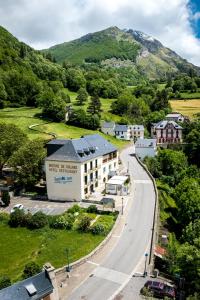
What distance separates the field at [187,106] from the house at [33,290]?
426ft

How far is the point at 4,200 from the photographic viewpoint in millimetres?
61781

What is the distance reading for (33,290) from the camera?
31.6m

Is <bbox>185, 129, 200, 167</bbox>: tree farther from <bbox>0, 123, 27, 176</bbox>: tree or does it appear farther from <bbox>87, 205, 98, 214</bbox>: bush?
<bbox>87, 205, 98, 214</bbox>: bush

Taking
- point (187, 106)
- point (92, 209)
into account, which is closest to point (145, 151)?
point (92, 209)

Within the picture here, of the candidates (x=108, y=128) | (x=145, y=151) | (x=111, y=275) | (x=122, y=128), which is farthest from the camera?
(x=122, y=128)

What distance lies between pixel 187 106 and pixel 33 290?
14942 centimetres

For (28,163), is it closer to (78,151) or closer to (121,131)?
(78,151)

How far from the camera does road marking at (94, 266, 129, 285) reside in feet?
129

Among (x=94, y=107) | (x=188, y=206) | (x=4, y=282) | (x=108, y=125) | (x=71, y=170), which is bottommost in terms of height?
(x=4, y=282)

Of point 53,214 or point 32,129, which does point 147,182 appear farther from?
point 32,129

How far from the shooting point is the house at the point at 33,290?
3103cm

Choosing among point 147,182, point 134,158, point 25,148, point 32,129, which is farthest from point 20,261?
point 32,129

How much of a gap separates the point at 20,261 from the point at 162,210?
29736 mm

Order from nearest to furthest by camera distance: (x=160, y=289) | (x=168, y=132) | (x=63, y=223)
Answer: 1. (x=160, y=289)
2. (x=63, y=223)
3. (x=168, y=132)
